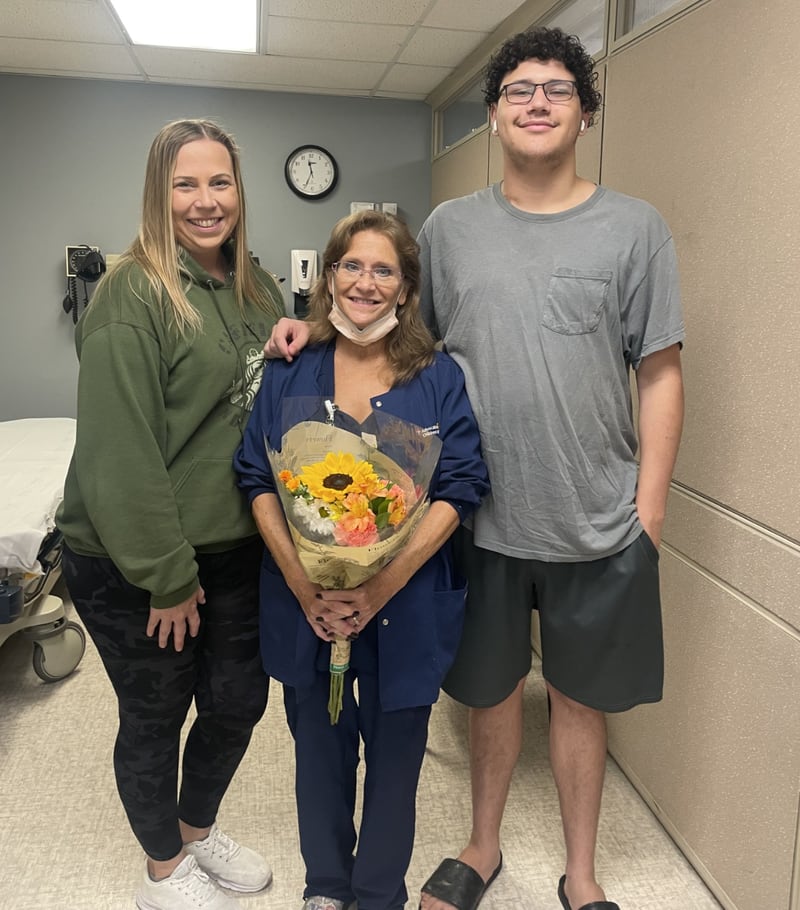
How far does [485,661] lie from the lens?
163 cm

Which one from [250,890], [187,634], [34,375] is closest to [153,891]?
[250,890]

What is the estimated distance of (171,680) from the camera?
1495 mm

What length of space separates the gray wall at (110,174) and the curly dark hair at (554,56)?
2.99m

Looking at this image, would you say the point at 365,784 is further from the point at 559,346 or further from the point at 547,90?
the point at 547,90

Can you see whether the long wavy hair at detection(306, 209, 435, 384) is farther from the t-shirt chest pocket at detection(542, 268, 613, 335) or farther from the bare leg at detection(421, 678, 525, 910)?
the bare leg at detection(421, 678, 525, 910)

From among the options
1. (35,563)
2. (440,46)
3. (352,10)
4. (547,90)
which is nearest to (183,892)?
(35,563)

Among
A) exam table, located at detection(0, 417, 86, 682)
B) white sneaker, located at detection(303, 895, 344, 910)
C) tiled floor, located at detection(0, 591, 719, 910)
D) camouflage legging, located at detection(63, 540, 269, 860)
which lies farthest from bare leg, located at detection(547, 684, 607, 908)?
exam table, located at detection(0, 417, 86, 682)

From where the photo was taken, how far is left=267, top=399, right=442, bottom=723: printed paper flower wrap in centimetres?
125

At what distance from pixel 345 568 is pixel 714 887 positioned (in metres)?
1.26

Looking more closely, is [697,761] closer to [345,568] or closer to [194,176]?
[345,568]

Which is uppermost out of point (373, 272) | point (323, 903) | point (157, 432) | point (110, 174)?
point (110, 174)

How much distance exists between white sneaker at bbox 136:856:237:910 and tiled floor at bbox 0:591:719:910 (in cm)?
9

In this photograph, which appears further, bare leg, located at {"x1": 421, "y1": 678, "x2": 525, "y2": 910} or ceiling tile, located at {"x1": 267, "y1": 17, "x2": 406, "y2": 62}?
ceiling tile, located at {"x1": 267, "y1": 17, "x2": 406, "y2": 62}

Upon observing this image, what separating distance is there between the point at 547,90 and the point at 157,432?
38.2 inches
